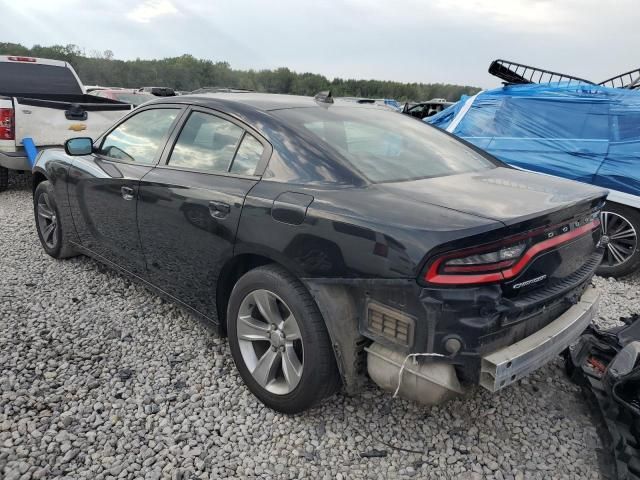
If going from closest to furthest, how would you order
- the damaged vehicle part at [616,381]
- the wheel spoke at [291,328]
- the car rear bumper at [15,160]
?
the damaged vehicle part at [616,381] → the wheel spoke at [291,328] → the car rear bumper at [15,160]

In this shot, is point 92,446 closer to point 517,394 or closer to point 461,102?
point 517,394

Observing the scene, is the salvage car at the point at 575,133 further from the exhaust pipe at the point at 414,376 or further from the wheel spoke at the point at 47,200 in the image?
the wheel spoke at the point at 47,200

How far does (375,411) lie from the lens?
256 centimetres

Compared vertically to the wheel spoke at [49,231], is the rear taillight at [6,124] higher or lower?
higher

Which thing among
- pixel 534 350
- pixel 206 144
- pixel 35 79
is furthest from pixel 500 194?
pixel 35 79

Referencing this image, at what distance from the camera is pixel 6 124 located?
20.5 ft

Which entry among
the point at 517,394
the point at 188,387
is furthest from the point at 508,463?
the point at 188,387

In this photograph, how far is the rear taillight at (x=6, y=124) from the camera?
20.3 ft

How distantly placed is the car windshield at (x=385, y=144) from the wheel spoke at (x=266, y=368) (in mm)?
1036

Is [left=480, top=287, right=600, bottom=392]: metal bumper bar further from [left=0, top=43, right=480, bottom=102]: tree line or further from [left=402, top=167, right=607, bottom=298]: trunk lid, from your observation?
[left=0, top=43, right=480, bottom=102]: tree line

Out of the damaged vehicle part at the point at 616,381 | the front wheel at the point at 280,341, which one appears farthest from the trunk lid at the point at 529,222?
the front wheel at the point at 280,341

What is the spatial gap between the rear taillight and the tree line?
36415 mm

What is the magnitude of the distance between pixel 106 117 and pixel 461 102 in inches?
194

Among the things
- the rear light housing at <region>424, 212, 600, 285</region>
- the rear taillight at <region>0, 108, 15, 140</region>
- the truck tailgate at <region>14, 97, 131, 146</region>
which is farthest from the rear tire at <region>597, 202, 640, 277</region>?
the rear taillight at <region>0, 108, 15, 140</region>
